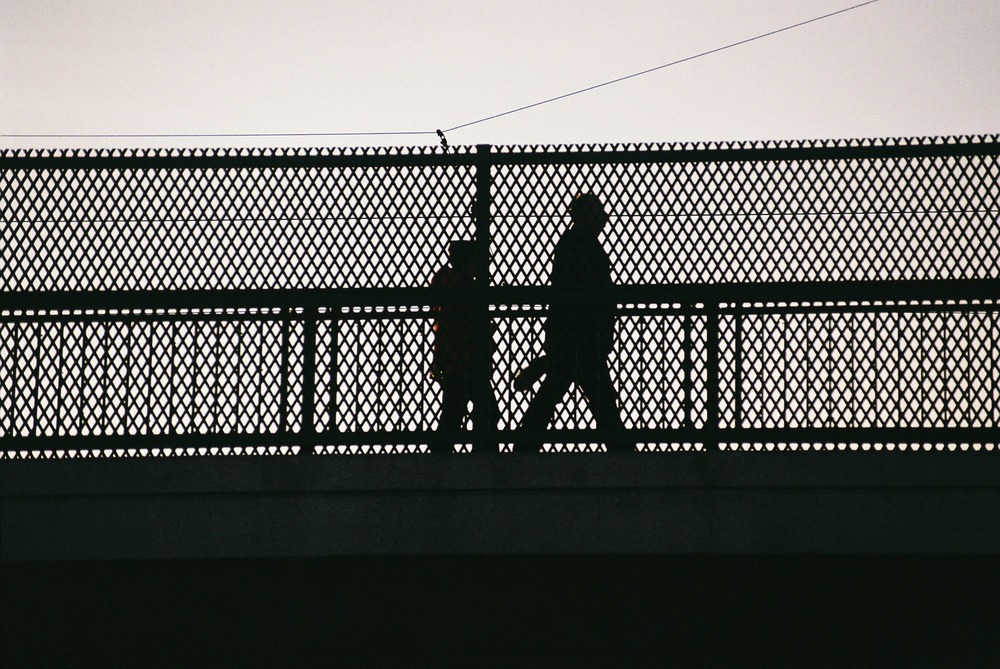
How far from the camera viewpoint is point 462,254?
4.98 m

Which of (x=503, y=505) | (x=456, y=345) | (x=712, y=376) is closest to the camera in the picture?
(x=503, y=505)

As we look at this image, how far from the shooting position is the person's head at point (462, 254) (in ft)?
16.3

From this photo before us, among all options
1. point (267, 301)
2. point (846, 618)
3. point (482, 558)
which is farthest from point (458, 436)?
point (846, 618)

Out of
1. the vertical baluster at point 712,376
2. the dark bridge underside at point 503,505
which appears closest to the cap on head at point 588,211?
the vertical baluster at point 712,376

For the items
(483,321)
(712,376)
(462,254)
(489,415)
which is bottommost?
(489,415)

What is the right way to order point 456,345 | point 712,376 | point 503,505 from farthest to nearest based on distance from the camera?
point 456,345 → point 712,376 → point 503,505

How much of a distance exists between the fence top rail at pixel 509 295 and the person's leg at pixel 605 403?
0.45 metres

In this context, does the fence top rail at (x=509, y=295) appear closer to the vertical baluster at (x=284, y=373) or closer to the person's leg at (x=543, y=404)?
the vertical baluster at (x=284, y=373)

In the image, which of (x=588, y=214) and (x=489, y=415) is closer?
(x=489, y=415)

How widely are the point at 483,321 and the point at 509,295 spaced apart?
215 millimetres

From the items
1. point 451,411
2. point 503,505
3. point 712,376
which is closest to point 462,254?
point 451,411

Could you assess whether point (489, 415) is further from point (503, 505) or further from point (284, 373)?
point (284, 373)

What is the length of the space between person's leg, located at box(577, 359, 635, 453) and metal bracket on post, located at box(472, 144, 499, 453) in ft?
1.80

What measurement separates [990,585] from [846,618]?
884 millimetres
